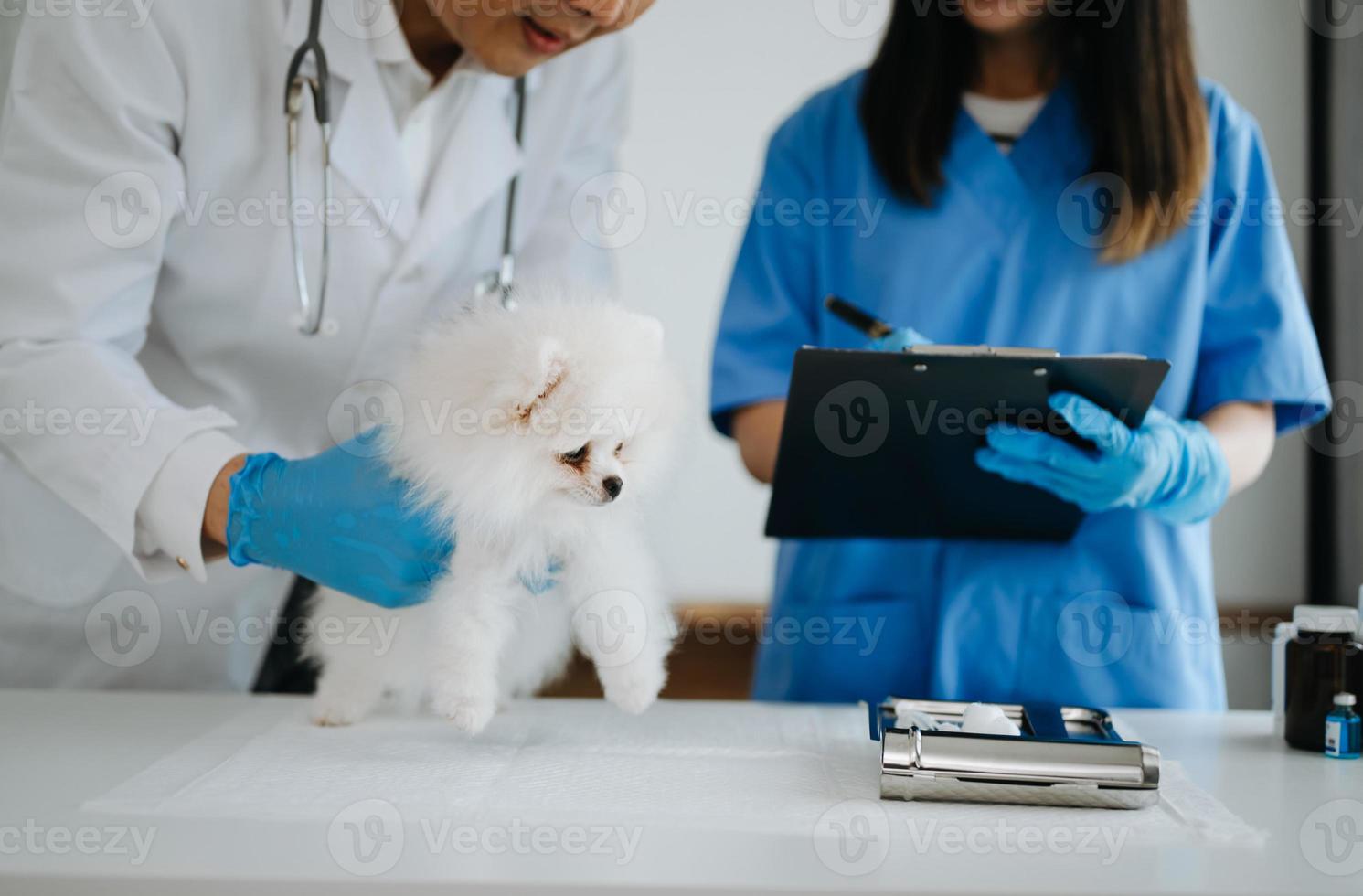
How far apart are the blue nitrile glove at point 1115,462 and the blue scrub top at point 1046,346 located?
0.10 meters

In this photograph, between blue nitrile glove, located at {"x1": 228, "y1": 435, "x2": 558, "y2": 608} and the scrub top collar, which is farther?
the scrub top collar

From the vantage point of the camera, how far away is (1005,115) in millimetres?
1521

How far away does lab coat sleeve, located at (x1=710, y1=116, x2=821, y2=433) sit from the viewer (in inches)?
60.1

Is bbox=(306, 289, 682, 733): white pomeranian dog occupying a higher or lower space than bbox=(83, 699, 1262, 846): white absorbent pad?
higher

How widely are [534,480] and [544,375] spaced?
0.11 m

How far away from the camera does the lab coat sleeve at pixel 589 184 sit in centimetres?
150

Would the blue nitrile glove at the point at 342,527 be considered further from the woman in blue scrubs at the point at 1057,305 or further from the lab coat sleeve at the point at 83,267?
the woman in blue scrubs at the point at 1057,305

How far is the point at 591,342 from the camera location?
3.22 feet

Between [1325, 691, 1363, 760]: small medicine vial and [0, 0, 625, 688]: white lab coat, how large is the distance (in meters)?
1.01

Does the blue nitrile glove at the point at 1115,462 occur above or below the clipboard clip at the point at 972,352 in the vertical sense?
below

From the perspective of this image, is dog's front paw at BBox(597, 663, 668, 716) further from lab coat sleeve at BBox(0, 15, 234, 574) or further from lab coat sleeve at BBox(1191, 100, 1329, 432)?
lab coat sleeve at BBox(1191, 100, 1329, 432)

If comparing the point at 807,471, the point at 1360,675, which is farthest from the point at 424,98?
the point at 1360,675

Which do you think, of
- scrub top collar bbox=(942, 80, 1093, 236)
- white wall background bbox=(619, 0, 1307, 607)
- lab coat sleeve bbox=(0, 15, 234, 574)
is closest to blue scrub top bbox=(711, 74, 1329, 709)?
scrub top collar bbox=(942, 80, 1093, 236)

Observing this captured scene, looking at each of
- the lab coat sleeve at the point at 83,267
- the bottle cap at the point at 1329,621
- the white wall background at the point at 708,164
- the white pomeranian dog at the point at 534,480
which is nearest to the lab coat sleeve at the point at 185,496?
the lab coat sleeve at the point at 83,267
